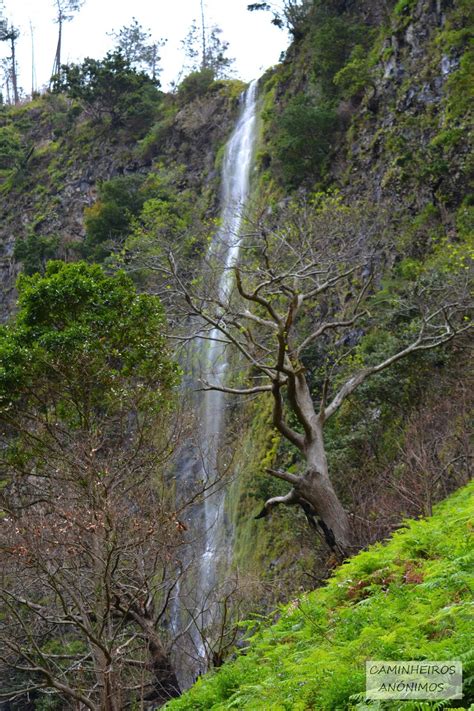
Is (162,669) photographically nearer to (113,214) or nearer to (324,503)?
(324,503)

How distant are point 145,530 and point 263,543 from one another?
32.4 feet

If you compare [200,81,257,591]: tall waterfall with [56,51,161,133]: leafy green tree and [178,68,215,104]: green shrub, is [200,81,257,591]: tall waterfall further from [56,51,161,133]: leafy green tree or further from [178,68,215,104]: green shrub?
[56,51,161,133]: leafy green tree

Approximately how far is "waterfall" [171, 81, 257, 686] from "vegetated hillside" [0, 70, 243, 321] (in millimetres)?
1336

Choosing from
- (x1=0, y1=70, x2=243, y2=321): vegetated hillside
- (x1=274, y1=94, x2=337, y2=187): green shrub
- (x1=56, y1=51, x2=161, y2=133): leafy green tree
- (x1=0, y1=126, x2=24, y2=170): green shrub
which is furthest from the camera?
(x1=0, y1=126, x2=24, y2=170): green shrub

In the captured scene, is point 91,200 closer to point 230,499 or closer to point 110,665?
point 230,499

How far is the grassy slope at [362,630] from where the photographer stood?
4.25m

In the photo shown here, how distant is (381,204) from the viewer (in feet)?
69.8

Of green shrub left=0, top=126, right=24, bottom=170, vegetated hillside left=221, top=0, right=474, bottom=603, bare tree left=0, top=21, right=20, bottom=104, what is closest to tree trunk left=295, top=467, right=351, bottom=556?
vegetated hillside left=221, top=0, right=474, bottom=603

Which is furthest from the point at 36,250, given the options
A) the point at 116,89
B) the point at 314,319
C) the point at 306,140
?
the point at 314,319

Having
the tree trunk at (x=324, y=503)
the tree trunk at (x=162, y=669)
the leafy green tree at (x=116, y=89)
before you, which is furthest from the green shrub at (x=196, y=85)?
the tree trunk at (x=162, y=669)

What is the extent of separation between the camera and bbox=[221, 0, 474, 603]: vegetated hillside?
13352mm

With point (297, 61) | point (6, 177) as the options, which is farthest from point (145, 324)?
point (6, 177)

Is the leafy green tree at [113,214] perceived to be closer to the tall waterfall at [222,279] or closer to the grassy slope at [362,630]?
the tall waterfall at [222,279]

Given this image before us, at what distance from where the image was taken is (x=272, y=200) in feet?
86.8
